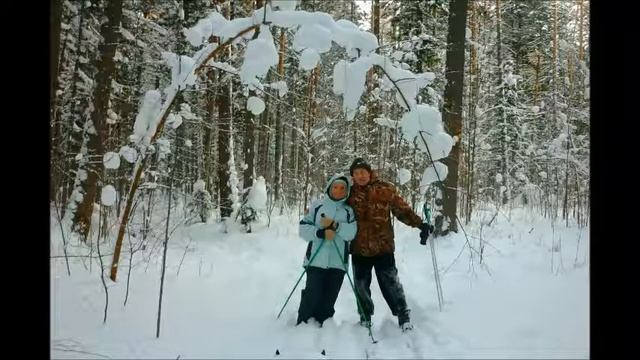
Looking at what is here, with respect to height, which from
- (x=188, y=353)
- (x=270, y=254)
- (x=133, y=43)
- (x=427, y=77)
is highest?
(x=133, y=43)

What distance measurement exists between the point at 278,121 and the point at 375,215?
7.14 meters

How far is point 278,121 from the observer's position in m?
10.9

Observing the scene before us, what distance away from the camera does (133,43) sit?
812 centimetres

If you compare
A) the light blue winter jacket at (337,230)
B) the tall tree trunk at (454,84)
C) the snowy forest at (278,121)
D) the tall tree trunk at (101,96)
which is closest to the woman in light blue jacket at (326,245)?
the light blue winter jacket at (337,230)

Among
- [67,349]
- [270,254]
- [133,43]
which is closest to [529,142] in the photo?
[270,254]

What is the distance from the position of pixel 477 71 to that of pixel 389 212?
8.72 m

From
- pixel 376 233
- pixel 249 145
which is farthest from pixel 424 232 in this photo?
pixel 249 145

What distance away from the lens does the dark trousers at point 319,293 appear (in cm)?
423

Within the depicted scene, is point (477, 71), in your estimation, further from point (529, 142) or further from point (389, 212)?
point (389, 212)

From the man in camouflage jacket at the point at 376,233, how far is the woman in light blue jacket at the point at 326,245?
0.11 metres

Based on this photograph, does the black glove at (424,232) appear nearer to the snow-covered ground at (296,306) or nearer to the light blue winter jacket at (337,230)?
the light blue winter jacket at (337,230)

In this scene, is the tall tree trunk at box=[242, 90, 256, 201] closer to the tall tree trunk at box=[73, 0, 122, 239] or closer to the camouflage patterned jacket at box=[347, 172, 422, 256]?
the tall tree trunk at box=[73, 0, 122, 239]

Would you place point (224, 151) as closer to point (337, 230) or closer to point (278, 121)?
point (278, 121)
